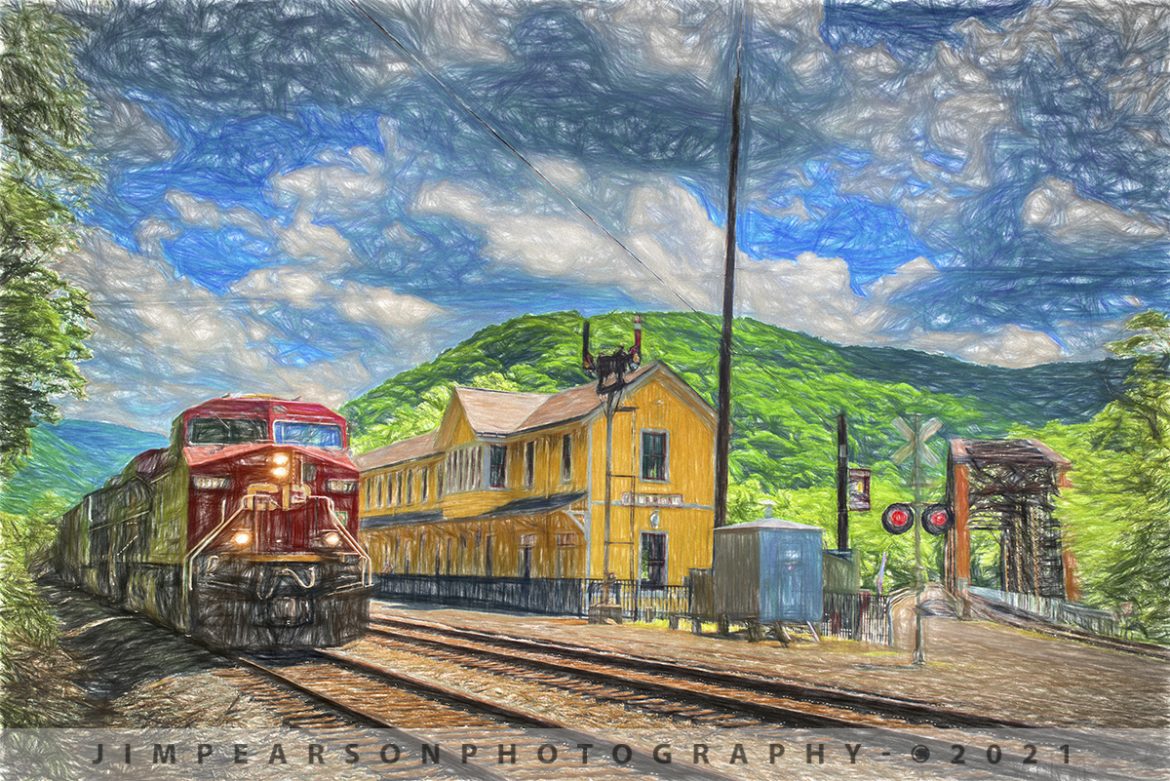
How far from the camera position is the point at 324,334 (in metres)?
11.1

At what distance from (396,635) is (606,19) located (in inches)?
362

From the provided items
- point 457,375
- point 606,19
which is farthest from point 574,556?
point 606,19

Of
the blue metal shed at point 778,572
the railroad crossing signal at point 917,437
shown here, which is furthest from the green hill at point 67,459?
the blue metal shed at point 778,572

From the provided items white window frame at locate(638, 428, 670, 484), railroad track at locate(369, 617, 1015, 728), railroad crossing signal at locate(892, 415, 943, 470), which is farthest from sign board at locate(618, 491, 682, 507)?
railroad crossing signal at locate(892, 415, 943, 470)

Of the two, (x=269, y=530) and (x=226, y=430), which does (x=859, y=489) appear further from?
(x=226, y=430)

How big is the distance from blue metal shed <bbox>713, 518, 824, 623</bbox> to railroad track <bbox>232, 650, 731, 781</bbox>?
748cm

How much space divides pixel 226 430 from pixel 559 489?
41.4 feet

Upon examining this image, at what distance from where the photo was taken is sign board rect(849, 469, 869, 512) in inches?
673

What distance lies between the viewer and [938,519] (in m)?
14.1

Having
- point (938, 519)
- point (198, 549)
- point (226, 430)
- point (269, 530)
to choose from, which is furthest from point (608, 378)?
point (198, 549)

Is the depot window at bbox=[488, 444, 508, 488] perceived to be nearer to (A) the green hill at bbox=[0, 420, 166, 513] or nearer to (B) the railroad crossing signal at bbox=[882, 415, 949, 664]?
(B) the railroad crossing signal at bbox=[882, 415, 949, 664]

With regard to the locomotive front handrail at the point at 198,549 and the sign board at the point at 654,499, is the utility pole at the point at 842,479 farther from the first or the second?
the locomotive front handrail at the point at 198,549

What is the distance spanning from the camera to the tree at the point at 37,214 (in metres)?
9.02

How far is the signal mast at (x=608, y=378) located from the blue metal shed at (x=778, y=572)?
128 inches
